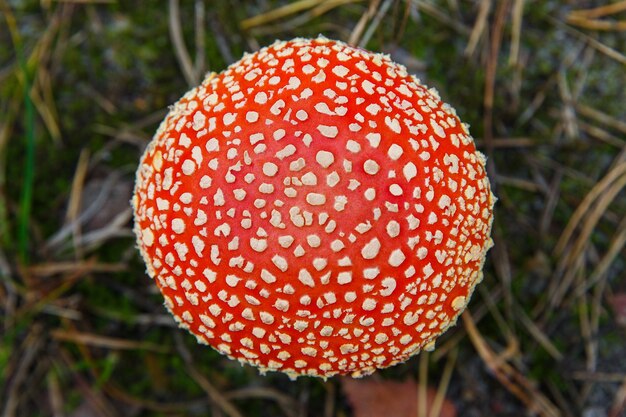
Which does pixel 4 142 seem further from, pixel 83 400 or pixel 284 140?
pixel 284 140

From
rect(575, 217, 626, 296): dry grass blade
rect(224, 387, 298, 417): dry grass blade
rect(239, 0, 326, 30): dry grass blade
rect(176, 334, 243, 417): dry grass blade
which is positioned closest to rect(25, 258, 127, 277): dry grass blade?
rect(176, 334, 243, 417): dry grass blade

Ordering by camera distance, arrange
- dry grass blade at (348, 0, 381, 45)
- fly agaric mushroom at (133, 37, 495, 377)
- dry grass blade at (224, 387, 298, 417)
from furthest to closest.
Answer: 1. dry grass blade at (224, 387, 298, 417)
2. dry grass blade at (348, 0, 381, 45)
3. fly agaric mushroom at (133, 37, 495, 377)

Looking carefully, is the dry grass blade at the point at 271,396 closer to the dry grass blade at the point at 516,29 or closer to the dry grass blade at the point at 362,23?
the dry grass blade at the point at 362,23

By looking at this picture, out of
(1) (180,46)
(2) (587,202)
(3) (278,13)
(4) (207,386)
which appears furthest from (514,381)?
(1) (180,46)

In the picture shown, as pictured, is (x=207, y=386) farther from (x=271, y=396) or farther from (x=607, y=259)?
(x=607, y=259)

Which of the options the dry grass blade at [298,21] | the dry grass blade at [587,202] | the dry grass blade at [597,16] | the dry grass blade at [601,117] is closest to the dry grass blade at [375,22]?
the dry grass blade at [298,21]

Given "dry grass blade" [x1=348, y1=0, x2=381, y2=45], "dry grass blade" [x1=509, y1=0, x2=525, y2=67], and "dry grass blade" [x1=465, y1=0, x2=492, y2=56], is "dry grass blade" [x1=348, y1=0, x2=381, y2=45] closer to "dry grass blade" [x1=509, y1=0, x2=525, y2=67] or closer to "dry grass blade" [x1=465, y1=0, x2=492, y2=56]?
"dry grass blade" [x1=465, y1=0, x2=492, y2=56]
